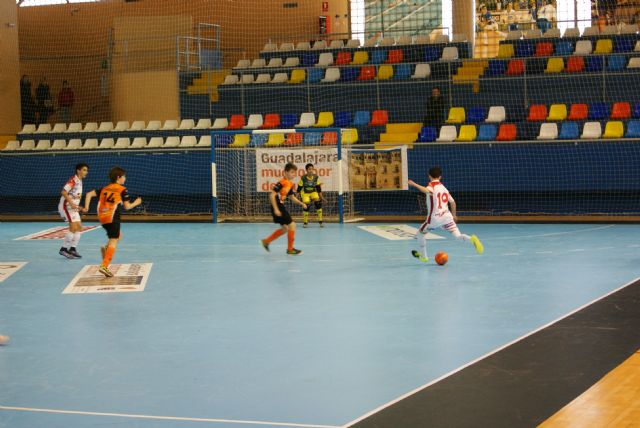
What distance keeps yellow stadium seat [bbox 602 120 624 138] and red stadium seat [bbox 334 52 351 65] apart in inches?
387

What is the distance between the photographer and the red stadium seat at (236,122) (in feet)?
94.1

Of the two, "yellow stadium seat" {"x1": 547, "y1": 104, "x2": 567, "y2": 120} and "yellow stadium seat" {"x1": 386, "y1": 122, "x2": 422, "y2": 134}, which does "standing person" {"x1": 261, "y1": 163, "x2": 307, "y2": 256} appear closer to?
"yellow stadium seat" {"x1": 386, "y1": 122, "x2": 422, "y2": 134}

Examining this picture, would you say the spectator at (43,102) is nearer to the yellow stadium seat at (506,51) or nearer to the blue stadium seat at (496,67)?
the blue stadium seat at (496,67)

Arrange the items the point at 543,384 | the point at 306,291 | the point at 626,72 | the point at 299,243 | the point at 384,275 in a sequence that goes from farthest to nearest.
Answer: the point at 626,72
the point at 299,243
the point at 384,275
the point at 306,291
the point at 543,384

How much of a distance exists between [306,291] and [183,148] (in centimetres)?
1576

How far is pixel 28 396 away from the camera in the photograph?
7.05m

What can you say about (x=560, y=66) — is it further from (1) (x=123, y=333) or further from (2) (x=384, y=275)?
(1) (x=123, y=333)

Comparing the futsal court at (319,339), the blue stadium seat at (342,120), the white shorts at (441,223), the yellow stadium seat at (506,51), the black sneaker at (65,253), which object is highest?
the yellow stadium seat at (506,51)

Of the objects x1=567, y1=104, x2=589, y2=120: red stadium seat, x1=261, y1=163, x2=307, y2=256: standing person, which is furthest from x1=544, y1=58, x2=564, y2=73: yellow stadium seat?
x1=261, y1=163, x2=307, y2=256: standing person

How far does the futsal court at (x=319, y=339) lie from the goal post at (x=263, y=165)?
26.3 ft

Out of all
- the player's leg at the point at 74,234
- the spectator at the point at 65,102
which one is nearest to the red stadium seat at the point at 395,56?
the spectator at the point at 65,102

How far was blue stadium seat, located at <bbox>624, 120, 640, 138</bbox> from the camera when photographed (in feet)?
78.8

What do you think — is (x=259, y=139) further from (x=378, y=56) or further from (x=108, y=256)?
(x=108, y=256)

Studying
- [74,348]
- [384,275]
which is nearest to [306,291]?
[384,275]
